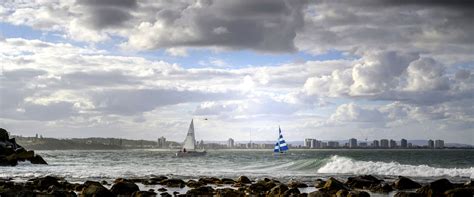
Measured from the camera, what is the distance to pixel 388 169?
64.3 m

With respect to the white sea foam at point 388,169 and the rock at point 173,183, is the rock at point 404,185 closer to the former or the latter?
the rock at point 173,183

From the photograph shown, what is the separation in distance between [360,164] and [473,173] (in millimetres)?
13627

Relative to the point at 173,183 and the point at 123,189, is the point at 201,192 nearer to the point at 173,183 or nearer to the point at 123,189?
the point at 123,189

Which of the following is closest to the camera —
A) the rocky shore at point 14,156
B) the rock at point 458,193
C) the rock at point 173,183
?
the rock at point 458,193

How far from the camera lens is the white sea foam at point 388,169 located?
198 feet

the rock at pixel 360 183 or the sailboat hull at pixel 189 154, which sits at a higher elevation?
the rock at pixel 360 183

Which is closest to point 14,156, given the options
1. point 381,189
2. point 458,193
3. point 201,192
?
point 201,192

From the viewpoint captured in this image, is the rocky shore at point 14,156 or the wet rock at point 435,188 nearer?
the wet rock at point 435,188

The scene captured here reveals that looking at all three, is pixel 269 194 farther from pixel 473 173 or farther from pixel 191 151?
pixel 191 151

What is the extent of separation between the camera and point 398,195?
31.1 metres

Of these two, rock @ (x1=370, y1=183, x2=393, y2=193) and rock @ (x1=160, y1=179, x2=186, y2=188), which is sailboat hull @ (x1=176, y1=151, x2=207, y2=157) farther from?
rock @ (x1=370, y1=183, x2=393, y2=193)

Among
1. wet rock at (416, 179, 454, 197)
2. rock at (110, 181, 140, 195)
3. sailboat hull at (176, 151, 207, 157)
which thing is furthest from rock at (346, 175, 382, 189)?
sailboat hull at (176, 151, 207, 157)

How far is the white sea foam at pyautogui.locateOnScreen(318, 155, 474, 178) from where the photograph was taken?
6044 cm

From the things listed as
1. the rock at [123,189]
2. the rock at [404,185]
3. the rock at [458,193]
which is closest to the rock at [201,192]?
the rock at [123,189]
